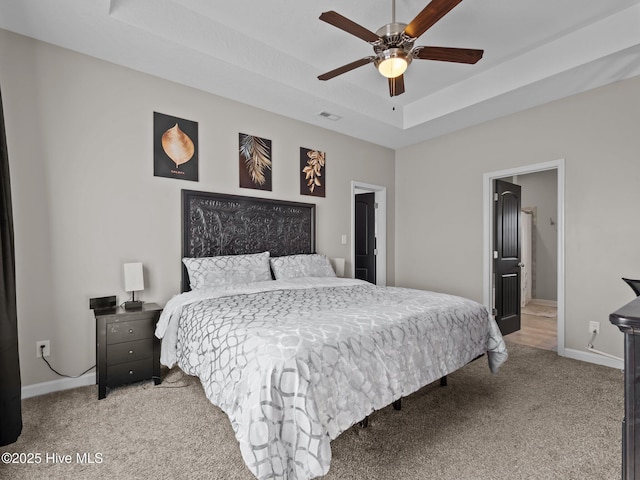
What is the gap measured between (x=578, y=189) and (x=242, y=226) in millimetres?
3532

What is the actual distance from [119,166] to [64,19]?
107cm

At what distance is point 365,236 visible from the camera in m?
5.27

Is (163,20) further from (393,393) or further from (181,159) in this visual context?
(393,393)

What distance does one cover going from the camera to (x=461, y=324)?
7.52 feet

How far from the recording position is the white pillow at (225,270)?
9.79 ft

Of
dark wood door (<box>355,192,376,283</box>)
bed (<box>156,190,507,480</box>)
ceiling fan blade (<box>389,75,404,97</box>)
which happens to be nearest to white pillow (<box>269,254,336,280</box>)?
bed (<box>156,190,507,480</box>)

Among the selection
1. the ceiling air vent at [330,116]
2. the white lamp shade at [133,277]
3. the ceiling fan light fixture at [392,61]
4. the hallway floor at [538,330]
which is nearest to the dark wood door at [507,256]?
the hallway floor at [538,330]

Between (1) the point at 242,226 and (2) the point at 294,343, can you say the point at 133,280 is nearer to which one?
(1) the point at 242,226

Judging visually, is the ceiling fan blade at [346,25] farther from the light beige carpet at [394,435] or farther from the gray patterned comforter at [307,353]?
the light beige carpet at [394,435]

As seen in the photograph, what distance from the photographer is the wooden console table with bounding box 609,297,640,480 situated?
0.80 meters

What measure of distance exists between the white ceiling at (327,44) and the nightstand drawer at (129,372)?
2497mm

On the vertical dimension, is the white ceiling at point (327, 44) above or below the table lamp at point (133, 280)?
above

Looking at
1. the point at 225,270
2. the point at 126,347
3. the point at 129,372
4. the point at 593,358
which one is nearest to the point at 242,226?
the point at 225,270

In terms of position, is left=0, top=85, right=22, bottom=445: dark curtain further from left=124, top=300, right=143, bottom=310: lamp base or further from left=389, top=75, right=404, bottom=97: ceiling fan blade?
left=389, top=75, right=404, bottom=97: ceiling fan blade
